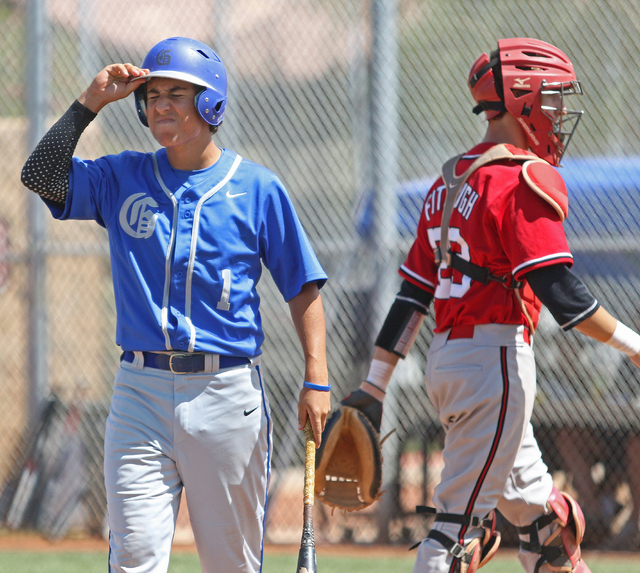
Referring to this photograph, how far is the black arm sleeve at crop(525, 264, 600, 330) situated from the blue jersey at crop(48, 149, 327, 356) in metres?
0.77

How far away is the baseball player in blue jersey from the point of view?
2.66 metres

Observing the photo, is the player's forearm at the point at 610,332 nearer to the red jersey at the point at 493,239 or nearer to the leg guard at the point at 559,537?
the red jersey at the point at 493,239

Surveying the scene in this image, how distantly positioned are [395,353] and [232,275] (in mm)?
985

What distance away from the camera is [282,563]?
A: 5.20 metres

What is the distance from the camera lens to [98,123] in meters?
6.23

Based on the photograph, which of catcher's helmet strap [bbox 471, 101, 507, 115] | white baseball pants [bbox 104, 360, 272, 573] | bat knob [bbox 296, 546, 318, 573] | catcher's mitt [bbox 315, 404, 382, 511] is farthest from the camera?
catcher's mitt [bbox 315, 404, 382, 511]

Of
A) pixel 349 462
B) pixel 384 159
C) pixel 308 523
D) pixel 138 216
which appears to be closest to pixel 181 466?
pixel 308 523

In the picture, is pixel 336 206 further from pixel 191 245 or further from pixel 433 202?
pixel 191 245

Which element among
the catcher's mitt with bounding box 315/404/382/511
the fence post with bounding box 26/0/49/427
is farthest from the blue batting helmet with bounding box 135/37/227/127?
the fence post with bounding box 26/0/49/427

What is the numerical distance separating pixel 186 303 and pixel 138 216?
349 millimetres

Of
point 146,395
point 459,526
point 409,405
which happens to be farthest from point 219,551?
point 409,405

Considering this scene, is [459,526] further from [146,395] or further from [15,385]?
[15,385]

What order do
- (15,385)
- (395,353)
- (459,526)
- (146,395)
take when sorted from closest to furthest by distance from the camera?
(146,395)
(459,526)
(395,353)
(15,385)

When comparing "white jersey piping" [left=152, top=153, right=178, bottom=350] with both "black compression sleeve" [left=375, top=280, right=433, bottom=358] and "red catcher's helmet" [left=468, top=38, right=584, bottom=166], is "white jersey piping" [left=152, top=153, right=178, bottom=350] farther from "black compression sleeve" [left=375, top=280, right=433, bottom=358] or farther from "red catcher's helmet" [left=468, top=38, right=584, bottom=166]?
"red catcher's helmet" [left=468, top=38, right=584, bottom=166]
